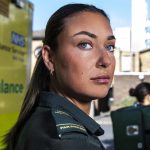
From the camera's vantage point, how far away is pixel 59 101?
5.45ft

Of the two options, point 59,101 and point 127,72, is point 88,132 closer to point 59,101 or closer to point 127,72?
point 59,101

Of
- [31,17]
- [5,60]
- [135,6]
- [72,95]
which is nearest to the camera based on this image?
[72,95]

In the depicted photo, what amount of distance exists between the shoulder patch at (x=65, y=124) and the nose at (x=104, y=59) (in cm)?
19

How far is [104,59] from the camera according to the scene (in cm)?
165

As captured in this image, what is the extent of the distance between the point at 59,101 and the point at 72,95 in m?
0.05

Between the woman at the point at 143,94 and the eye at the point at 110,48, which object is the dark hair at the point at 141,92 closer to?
the woman at the point at 143,94

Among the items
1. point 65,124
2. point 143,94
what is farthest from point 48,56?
point 143,94

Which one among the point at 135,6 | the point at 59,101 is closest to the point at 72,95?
the point at 59,101

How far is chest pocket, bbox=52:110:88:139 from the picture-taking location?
4.72ft

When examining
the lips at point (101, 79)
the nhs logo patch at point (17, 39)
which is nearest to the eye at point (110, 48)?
the lips at point (101, 79)

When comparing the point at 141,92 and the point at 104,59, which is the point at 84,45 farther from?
the point at 141,92

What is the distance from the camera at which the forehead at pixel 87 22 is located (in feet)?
5.55

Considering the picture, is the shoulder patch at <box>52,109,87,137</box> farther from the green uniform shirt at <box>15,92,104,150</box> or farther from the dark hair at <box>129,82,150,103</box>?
the dark hair at <box>129,82,150,103</box>

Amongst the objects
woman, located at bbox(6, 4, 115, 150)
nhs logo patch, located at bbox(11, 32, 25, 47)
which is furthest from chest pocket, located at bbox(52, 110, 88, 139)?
nhs logo patch, located at bbox(11, 32, 25, 47)
